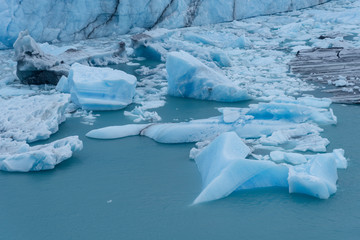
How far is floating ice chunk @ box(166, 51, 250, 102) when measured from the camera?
5.32 meters

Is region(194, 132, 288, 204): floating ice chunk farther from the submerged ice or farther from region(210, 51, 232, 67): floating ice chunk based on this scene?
region(210, 51, 232, 67): floating ice chunk

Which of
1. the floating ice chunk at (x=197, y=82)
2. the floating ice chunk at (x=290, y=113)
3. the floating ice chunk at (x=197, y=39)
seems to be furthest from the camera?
the floating ice chunk at (x=197, y=39)

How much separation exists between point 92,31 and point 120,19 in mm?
685

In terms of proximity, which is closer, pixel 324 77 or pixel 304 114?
pixel 304 114

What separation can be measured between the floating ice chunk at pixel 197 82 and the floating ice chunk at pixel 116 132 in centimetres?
122

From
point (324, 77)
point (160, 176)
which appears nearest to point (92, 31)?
point (324, 77)

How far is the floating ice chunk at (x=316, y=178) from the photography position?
310 centimetres

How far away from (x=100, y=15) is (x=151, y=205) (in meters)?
7.58

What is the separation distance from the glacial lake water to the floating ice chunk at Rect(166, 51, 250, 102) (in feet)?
4.77

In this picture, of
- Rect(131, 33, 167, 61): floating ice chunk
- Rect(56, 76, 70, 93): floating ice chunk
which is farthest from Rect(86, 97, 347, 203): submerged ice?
Rect(131, 33, 167, 61): floating ice chunk

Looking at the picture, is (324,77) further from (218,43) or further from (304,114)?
(218,43)

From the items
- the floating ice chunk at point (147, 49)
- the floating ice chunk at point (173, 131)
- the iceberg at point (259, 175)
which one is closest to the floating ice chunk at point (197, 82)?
the floating ice chunk at point (173, 131)

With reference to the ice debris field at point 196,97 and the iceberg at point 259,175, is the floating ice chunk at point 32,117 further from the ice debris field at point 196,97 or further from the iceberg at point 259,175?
the iceberg at point 259,175

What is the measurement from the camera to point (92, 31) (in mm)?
10047
